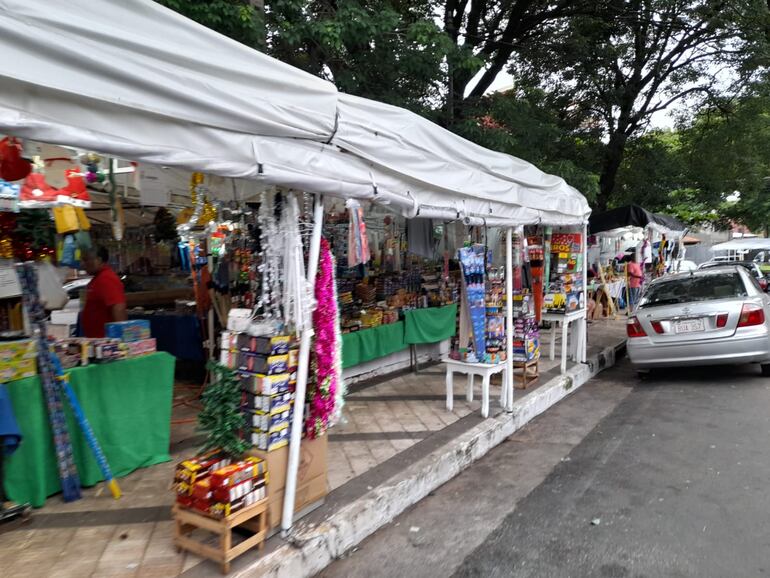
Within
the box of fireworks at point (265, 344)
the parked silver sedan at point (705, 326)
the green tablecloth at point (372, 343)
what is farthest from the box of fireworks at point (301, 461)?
the parked silver sedan at point (705, 326)

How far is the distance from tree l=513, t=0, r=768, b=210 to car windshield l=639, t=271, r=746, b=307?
5955 millimetres

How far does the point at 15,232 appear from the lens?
378 centimetres

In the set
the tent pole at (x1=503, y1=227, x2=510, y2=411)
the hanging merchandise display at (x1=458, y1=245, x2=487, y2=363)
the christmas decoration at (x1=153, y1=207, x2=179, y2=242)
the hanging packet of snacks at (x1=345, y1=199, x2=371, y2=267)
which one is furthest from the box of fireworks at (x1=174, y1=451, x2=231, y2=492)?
the christmas decoration at (x1=153, y1=207, x2=179, y2=242)

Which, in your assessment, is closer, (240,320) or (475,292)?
(240,320)

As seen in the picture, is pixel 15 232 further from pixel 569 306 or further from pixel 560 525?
pixel 569 306

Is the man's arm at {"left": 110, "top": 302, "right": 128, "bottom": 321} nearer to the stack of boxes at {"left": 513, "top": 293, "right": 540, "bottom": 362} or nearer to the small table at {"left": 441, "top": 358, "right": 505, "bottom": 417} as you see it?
the small table at {"left": 441, "top": 358, "right": 505, "bottom": 417}

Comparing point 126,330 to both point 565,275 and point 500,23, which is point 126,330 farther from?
Result: point 500,23

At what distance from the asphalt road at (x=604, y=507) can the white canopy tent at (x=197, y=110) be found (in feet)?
3.89

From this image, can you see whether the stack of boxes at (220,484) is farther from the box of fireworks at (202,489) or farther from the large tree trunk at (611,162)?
the large tree trunk at (611,162)

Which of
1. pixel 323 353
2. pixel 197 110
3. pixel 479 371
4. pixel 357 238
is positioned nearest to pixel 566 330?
pixel 479 371

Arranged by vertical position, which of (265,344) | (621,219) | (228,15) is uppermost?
(228,15)

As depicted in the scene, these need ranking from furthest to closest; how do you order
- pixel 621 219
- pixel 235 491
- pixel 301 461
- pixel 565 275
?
pixel 621 219, pixel 565 275, pixel 301 461, pixel 235 491

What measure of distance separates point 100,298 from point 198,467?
8.90 feet

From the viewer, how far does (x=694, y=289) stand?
7754 mm
